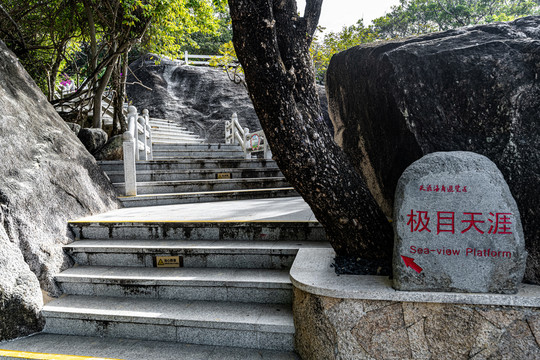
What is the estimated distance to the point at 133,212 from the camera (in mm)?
4645

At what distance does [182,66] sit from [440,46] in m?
18.1

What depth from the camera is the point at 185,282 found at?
302 centimetres

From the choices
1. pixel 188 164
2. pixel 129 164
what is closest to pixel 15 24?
pixel 129 164

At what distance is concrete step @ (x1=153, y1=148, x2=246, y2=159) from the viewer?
848 centimetres

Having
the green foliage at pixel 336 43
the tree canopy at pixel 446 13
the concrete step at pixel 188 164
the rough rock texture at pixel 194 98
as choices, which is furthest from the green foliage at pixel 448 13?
the concrete step at pixel 188 164

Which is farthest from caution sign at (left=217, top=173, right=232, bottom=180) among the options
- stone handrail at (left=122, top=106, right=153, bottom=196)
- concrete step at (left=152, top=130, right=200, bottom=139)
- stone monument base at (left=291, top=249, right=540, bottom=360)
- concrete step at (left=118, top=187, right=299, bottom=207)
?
concrete step at (left=152, top=130, right=200, bottom=139)

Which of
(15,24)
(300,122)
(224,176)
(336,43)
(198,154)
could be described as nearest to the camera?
(300,122)

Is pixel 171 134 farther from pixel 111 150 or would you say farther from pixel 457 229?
pixel 457 229

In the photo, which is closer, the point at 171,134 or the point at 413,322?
the point at 413,322

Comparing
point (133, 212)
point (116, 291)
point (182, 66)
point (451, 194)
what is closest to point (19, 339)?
point (116, 291)

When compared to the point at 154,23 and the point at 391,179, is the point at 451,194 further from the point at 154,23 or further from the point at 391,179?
the point at 154,23

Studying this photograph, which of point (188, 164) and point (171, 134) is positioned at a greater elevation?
point (171, 134)

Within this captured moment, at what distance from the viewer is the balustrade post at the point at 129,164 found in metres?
5.27

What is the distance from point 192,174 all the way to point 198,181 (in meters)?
0.43
